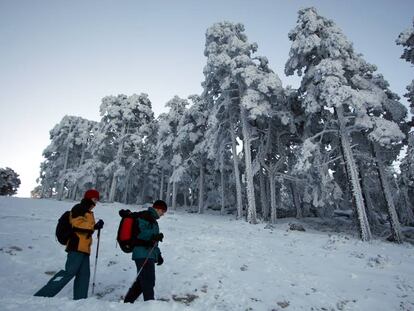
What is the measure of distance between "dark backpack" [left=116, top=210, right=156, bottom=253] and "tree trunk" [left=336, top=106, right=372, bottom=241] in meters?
14.3

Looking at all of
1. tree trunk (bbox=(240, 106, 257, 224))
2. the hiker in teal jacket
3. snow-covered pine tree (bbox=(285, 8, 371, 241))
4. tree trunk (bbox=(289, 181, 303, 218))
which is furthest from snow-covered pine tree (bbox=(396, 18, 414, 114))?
the hiker in teal jacket

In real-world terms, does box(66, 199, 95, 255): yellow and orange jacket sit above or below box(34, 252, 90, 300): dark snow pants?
above

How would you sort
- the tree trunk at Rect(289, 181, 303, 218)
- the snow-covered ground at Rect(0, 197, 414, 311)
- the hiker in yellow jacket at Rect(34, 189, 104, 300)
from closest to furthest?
the hiker in yellow jacket at Rect(34, 189, 104, 300)
the snow-covered ground at Rect(0, 197, 414, 311)
the tree trunk at Rect(289, 181, 303, 218)

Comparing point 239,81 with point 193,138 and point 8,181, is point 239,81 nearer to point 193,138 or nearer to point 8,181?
point 193,138

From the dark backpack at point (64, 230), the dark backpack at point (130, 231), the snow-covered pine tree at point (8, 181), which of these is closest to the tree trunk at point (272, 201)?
the dark backpack at point (130, 231)

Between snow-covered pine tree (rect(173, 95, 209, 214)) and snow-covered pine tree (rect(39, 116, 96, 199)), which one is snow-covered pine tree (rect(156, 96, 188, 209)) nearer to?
snow-covered pine tree (rect(173, 95, 209, 214))

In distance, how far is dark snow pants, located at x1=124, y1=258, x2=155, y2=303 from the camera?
5074mm

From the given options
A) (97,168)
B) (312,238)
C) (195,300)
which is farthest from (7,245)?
(97,168)

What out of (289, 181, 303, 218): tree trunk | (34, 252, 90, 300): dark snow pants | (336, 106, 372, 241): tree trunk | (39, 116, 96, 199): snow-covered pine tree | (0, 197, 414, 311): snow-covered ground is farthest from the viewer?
(39, 116, 96, 199): snow-covered pine tree

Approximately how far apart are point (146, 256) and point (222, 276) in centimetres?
354

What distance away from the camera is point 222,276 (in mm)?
8156

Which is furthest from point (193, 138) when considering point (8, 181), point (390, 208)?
point (8, 181)

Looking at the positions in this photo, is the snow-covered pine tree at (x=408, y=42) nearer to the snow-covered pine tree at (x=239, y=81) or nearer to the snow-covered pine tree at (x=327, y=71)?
the snow-covered pine tree at (x=327, y=71)

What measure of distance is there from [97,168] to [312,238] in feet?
87.4
